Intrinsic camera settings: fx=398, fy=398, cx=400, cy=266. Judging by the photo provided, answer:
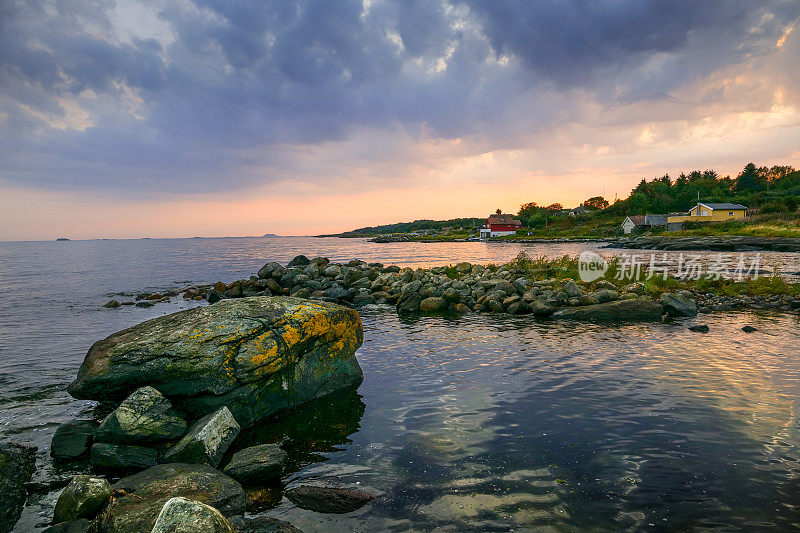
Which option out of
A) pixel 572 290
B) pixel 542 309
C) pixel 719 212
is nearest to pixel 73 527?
pixel 542 309

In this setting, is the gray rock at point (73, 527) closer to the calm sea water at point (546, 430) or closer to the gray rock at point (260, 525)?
the calm sea water at point (546, 430)

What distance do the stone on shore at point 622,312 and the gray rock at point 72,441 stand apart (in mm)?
19137

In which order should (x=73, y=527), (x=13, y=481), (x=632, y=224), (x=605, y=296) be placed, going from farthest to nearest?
(x=632, y=224), (x=605, y=296), (x=13, y=481), (x=73, y=527)

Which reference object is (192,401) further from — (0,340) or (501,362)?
(0,340)

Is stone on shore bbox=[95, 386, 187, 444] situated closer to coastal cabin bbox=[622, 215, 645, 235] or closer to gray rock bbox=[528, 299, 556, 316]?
gray rock bbox=[528, 299, 556, 316]

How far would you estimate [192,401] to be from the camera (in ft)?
29.2

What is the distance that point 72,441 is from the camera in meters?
8.01

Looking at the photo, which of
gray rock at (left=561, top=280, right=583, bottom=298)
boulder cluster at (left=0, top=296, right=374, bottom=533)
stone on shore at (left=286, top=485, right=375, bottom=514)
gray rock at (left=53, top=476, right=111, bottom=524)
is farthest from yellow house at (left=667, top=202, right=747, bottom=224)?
gray rock at (left=53, top=476, right=111, bottom=524)

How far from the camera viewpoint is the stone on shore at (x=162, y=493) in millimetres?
5223

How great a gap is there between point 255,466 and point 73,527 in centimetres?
242

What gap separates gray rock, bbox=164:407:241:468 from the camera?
7.23 m

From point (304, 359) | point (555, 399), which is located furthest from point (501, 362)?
point (304, 359)

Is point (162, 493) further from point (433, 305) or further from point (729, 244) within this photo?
point (729, 244)

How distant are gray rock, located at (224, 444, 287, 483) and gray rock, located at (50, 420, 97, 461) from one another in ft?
11.0
